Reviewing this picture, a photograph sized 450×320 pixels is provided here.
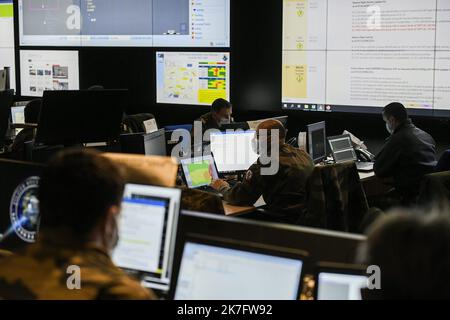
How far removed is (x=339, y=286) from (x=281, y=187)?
9.84 ft

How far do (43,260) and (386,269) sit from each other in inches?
32.4

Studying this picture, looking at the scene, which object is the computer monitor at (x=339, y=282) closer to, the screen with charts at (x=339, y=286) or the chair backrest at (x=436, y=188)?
the screen with charts at (x=339, y=286)

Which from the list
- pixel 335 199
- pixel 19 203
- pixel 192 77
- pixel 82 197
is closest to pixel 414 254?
pixel 82 197

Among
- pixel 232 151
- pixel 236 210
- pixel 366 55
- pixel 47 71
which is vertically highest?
pixel 366 55

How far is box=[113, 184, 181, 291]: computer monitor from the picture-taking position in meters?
1.91

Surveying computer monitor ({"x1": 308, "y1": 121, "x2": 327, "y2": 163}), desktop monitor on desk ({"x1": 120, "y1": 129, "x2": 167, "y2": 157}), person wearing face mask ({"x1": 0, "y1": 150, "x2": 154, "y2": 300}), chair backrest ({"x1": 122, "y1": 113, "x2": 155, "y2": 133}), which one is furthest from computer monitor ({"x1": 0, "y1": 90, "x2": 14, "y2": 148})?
person wearing face mask ({"x1": 0, "y1": 150, "x2": 154, "y2": 300})

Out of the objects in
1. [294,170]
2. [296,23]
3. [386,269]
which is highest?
[296,23]

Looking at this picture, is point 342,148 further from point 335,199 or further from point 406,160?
point 335,199

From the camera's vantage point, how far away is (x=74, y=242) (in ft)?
5.24

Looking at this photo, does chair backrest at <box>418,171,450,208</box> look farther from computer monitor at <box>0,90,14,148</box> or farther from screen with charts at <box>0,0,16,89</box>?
screen with charts at <box>0,0,16,89</box>

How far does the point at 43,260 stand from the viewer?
158 centimetres

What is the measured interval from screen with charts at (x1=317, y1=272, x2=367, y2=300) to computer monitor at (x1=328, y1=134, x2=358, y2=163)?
4517 mm

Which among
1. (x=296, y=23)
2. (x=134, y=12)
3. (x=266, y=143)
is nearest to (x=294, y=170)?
(x=266, y=143)

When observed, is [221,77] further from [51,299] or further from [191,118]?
[51,299]
